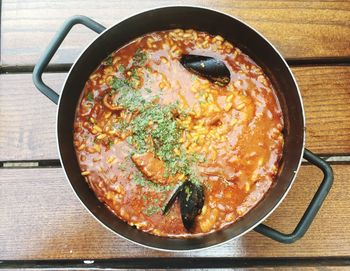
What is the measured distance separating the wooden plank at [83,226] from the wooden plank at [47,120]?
8 cm

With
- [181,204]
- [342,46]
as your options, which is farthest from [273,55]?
[181,204]

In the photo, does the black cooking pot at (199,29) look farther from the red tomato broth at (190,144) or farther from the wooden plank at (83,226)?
the wooden plank at (83,226)

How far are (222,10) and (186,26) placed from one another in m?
0.20

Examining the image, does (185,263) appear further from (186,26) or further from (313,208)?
(186,26)

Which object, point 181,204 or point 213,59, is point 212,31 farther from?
point 181,204

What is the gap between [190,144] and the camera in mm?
1841

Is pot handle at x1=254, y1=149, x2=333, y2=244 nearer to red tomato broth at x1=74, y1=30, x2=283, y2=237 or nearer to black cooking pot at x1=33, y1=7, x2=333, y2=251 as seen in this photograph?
black cooking pot at x1=33, y1=7, x2=333, y2=251

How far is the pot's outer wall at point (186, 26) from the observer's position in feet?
5.87

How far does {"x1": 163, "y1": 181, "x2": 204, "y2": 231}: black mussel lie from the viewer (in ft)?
5.91

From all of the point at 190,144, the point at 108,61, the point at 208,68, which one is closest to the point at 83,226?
the point at 190,144

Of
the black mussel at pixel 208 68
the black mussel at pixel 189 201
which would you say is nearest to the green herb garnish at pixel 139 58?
the black mussel at pixel 208 68

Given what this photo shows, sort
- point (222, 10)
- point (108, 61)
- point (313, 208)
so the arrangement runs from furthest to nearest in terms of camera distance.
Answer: point (222, 10)
point (108, 61)
point (313, 208)

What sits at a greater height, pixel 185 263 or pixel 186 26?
pixel 186 26

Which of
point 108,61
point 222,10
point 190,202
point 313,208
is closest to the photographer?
point 313,208
